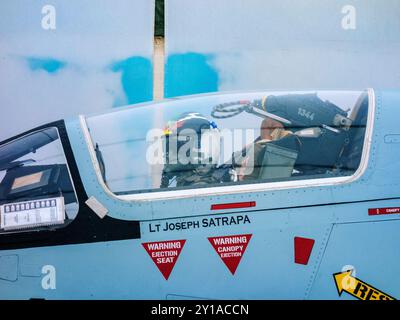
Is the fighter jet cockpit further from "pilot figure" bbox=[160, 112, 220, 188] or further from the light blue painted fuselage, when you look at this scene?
the light blue painted fuselage

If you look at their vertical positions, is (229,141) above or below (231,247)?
above

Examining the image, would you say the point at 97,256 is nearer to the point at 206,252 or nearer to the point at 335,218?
the point at 206,252

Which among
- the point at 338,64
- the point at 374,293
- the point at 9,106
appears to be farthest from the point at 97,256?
the point at 338,64

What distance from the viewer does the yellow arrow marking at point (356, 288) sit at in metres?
3.10

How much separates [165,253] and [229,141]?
29.7 inches

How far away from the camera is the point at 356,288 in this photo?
311 cm

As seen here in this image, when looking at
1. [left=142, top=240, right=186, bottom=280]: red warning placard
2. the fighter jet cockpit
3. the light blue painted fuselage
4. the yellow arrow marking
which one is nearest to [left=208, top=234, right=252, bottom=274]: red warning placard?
the light blue painted fuselage

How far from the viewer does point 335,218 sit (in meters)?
Result: 3.10

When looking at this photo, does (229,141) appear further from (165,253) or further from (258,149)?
(165,253)

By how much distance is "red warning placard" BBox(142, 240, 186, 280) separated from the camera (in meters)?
3.10

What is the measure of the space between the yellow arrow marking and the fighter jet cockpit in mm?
518

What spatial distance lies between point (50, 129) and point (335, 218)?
5.18ft

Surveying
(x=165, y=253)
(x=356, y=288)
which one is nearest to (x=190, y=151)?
(x=165, y=253)

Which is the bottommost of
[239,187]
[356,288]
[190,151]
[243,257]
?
[356,288]
